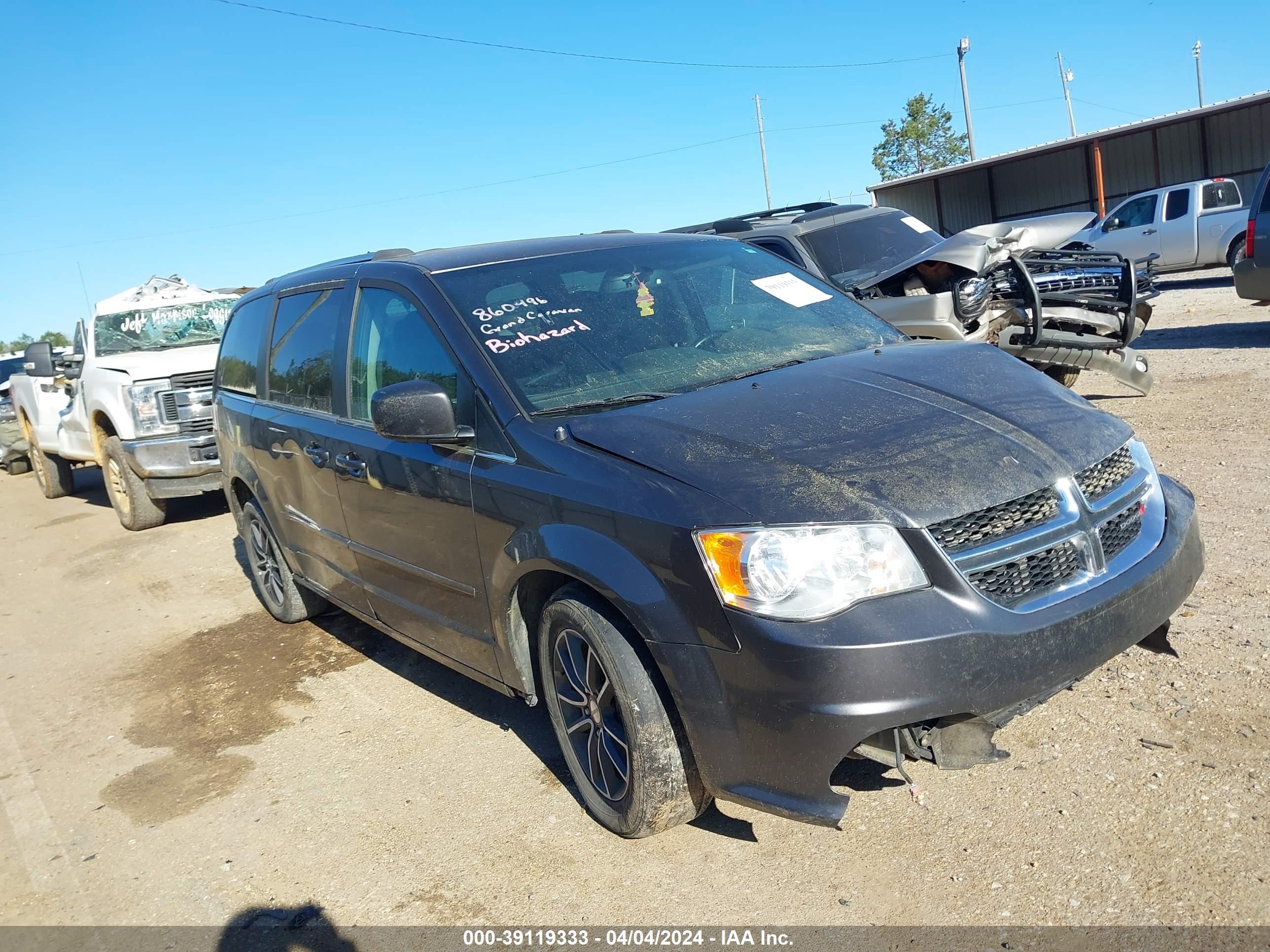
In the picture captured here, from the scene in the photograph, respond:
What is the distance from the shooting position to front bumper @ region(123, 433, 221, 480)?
9109mm

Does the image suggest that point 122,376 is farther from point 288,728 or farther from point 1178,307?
point 1178,307

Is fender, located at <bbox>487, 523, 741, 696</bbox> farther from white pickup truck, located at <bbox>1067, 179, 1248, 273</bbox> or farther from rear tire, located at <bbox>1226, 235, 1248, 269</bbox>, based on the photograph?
white pickup truck, located at <bbox>1067, 179, 1248, 273</bbox>

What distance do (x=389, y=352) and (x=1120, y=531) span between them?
8.70 feet

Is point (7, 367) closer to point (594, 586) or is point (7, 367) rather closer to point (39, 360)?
point (39, 360)

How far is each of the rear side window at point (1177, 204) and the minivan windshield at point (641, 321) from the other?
16.2 metres

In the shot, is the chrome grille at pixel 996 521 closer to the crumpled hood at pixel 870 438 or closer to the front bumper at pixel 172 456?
the crumpled hood at pixel 870 438

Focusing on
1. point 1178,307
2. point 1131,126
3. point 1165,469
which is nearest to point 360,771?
point 1165,469

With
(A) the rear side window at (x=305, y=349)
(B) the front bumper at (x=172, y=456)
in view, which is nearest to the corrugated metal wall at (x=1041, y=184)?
(B) the front bumper at (x=172, y=456)

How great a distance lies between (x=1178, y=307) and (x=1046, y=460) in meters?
14.1

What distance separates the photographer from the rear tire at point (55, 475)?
41.5ft

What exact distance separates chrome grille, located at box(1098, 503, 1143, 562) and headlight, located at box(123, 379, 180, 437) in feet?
27.9

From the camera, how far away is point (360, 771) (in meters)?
3.97

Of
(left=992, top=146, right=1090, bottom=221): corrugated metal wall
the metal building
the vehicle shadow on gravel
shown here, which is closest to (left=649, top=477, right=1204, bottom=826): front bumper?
the vehicle shadow on gravel

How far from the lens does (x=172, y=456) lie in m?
9.13
